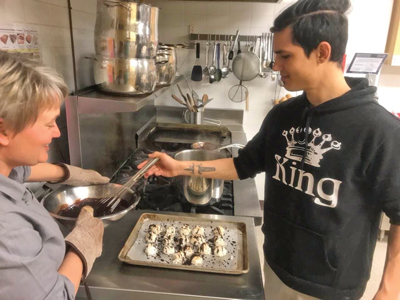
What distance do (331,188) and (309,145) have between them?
0.43 feet

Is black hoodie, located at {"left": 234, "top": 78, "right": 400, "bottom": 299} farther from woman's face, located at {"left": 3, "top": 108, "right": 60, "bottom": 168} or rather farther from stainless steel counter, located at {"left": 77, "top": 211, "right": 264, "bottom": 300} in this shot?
woman's face, located at {"left": 3, "top": 108, "right": 60, "bottom": 168}

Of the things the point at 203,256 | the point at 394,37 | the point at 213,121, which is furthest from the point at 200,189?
the point at 394,37

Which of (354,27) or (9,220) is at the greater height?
(354,27)

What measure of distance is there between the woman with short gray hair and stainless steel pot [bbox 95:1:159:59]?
1.79 feet

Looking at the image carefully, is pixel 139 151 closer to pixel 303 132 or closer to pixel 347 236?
pixel 303 132

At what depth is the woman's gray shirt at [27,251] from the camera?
531 millimetres

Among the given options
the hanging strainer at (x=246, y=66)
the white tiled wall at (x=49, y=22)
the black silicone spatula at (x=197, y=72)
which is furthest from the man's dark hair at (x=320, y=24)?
the black silicone spatula at (x=197, y=72)

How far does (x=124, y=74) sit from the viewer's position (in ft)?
3.84

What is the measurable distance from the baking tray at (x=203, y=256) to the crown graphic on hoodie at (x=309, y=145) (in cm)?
30

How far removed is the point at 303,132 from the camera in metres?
0.91

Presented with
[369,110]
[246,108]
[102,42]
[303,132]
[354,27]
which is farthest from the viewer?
[246,108]

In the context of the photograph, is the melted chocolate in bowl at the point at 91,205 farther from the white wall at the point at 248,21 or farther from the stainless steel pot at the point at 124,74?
the white wall at the point at 248,21

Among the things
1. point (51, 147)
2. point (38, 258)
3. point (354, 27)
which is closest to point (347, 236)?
point (38, 258)

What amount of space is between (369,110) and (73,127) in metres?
0.98
